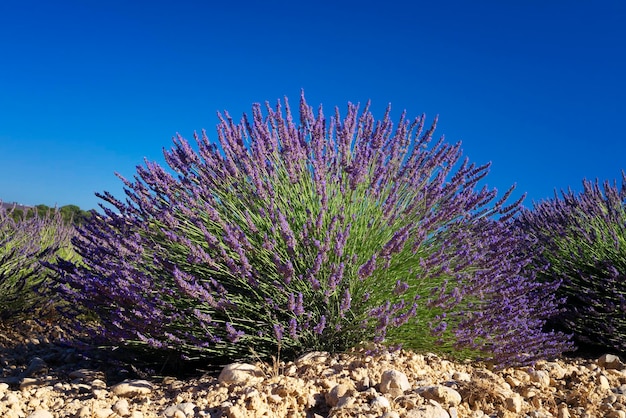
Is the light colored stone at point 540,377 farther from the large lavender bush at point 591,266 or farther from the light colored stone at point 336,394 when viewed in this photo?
the light colored stone at point 336,394

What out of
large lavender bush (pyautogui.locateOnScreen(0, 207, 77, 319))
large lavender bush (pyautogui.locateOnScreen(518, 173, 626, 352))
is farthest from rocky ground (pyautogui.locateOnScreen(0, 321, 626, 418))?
large lavender bush (pyautogui.locateOnScreen(0, 207, 77, 319))

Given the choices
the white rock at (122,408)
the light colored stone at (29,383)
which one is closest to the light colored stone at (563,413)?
the white rock at (122,408)

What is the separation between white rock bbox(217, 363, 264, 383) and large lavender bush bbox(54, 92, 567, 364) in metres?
0.11

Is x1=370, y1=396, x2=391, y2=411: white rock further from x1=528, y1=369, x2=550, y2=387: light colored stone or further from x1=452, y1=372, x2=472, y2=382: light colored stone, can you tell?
x1=528, y1=369, x2=550, y2=387: light colored stone

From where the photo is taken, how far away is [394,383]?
231 cm

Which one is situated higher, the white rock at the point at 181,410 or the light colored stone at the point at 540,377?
the light colored stone at the point at 540,377

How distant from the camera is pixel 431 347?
2932mm

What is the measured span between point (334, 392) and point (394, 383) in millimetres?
261

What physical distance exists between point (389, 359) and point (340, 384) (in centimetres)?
45

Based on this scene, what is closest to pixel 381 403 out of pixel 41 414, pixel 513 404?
pixel 513 404

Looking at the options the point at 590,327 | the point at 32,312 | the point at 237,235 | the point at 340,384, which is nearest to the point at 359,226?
the point at 237,235

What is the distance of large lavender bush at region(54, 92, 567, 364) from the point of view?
2705 mm

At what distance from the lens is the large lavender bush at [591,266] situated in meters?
3.96

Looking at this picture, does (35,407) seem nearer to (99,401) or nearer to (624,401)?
(99,401)
